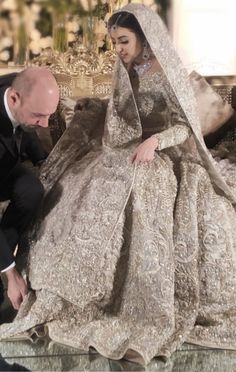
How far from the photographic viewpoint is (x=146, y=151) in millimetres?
2037

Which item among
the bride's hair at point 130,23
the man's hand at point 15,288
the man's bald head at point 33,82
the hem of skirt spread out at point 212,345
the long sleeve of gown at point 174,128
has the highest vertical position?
the bride's hair at point 130,23

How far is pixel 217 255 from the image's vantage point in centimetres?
204

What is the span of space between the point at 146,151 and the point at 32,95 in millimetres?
386

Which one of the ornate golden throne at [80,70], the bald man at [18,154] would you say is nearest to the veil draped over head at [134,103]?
the bald man at [18,154]

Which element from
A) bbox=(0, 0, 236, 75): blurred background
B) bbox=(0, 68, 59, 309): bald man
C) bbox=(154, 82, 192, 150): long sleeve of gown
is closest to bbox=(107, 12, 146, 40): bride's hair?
bbox=(154, 82, 192, 150): long sleeve of gown

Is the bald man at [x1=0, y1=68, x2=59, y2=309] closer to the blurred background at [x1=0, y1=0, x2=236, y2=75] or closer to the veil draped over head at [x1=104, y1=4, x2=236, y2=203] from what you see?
the veil draped over head at [x1=104, y1=4, x2=236, y2=203]

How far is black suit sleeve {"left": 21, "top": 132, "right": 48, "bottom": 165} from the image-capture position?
7.41 feet

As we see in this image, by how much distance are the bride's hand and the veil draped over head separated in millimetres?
100

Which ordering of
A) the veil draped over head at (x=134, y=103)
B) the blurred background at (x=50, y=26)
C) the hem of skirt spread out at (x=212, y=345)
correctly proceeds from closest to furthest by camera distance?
the hem of skirt spread out at (x=212, y=345) < the veil draped over head at (x=134, y=103) < the blurred background at (x=50, y=26)

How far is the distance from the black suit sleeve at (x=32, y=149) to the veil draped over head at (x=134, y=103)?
27cm

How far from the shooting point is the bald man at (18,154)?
6.51 feet

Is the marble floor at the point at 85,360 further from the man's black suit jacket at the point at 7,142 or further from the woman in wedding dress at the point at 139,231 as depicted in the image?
the man's black suit jacket at the point at 7,142

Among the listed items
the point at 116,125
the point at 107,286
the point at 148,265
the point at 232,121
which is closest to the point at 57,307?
the point at 107,286

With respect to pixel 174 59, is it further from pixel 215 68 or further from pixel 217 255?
pixel 215 68
